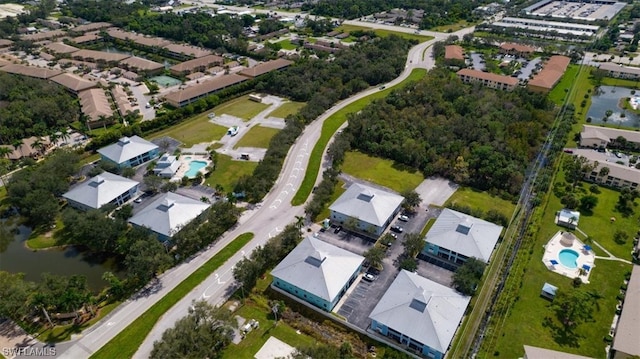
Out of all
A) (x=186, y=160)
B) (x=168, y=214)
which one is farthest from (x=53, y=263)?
(x=186, y=160)

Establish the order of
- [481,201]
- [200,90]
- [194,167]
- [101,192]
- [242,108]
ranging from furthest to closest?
[200,90] → [242,108] → [194,167] → [481,201] → [101,192]

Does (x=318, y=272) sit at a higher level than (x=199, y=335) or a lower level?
higher

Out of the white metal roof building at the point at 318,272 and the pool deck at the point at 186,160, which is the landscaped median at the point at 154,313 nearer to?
the white metal roof building at the point at 318,272

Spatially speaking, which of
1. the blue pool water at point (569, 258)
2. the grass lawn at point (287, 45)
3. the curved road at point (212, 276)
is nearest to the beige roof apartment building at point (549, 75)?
the blue pool water at point (569, 258)

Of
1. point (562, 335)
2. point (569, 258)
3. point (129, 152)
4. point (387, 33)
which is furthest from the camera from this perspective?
point (387, 33)

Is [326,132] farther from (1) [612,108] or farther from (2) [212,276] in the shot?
(1) [612,108]

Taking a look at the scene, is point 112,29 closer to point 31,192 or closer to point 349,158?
point 31,192

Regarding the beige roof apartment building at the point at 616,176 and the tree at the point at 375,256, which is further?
the beige roof apartment building at the point at 616,176

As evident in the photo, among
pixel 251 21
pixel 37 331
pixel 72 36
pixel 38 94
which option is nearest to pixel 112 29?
pixel 72 36
